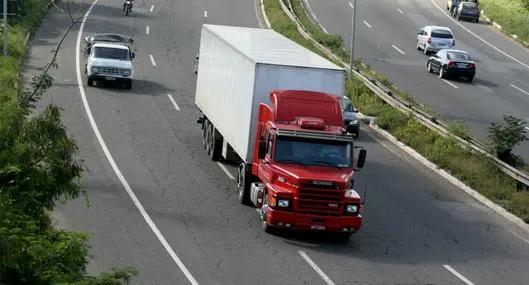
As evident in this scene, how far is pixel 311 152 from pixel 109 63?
63.9ft

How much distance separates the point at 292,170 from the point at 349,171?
1253mm

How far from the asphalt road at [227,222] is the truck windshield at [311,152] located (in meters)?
1.70

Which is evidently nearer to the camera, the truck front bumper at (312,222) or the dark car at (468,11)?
the truck front bumper at (312,222)

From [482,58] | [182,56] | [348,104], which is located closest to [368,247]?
[348,104]

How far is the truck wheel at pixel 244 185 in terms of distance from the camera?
24.5 m

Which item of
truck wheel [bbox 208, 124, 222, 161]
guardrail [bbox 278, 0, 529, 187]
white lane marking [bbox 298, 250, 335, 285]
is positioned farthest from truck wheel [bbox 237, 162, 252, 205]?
guardrail [bbox 278, 0, 529, 187]

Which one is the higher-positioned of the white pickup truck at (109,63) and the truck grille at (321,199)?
the truck grille at (321,199)

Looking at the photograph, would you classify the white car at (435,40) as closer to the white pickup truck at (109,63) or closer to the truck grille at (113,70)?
the white pickup truck at (109,63)

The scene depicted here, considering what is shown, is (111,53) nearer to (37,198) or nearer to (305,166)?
(305,166)

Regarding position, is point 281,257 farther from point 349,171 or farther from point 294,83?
point 294,83

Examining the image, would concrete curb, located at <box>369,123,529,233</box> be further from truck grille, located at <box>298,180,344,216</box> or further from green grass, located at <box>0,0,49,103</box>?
green grass, located at <box>0,0,49,103</box>

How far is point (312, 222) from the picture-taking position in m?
21.8

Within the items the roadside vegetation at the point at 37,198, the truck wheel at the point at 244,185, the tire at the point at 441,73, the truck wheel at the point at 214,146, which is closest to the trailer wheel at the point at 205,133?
the truck wheel at the point at 214,146

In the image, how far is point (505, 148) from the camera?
99.3ft
